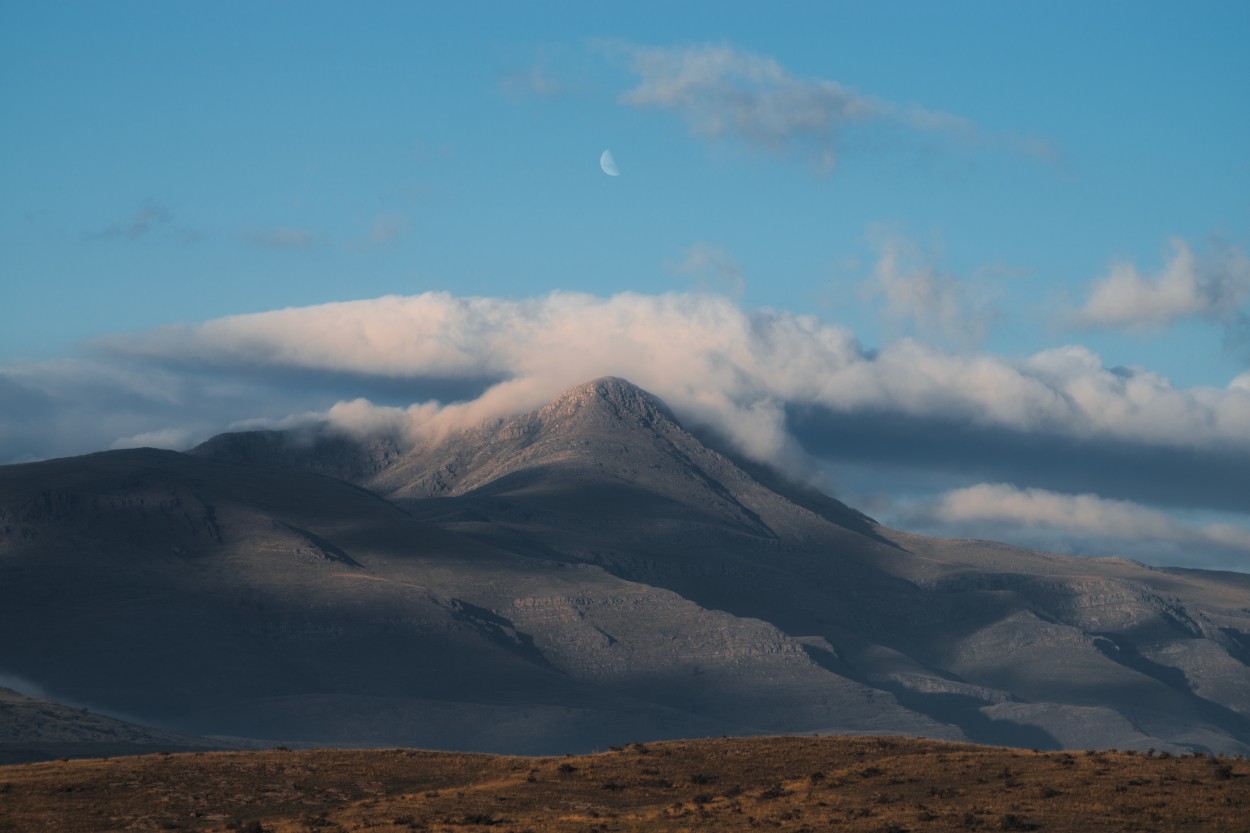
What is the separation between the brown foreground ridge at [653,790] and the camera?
314 feet

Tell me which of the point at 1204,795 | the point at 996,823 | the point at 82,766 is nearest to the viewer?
the point at 996,823

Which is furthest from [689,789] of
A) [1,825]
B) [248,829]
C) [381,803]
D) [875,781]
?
[1,825]

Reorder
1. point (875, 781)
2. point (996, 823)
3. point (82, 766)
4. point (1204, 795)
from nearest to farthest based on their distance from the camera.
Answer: point (996, 823), point (1204, 795), point (875, 781), point (82, 766)

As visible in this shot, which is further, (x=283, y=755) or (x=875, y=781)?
(x=283, y=755)

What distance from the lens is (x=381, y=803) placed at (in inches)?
4139

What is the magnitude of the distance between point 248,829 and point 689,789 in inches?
1000

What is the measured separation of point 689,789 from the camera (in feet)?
353

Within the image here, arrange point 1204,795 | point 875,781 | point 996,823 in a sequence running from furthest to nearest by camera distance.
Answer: point 875,781 < point 1204,795 < point 996,823

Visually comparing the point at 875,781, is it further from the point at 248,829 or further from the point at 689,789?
the point at 248,829

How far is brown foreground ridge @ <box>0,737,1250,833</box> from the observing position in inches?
3770

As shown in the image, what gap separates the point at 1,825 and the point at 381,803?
20.1m

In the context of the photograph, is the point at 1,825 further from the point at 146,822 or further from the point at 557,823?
the point at 557,823

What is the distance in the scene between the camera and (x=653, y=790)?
108 meters

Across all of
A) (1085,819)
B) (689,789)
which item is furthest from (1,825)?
(1085,819)
